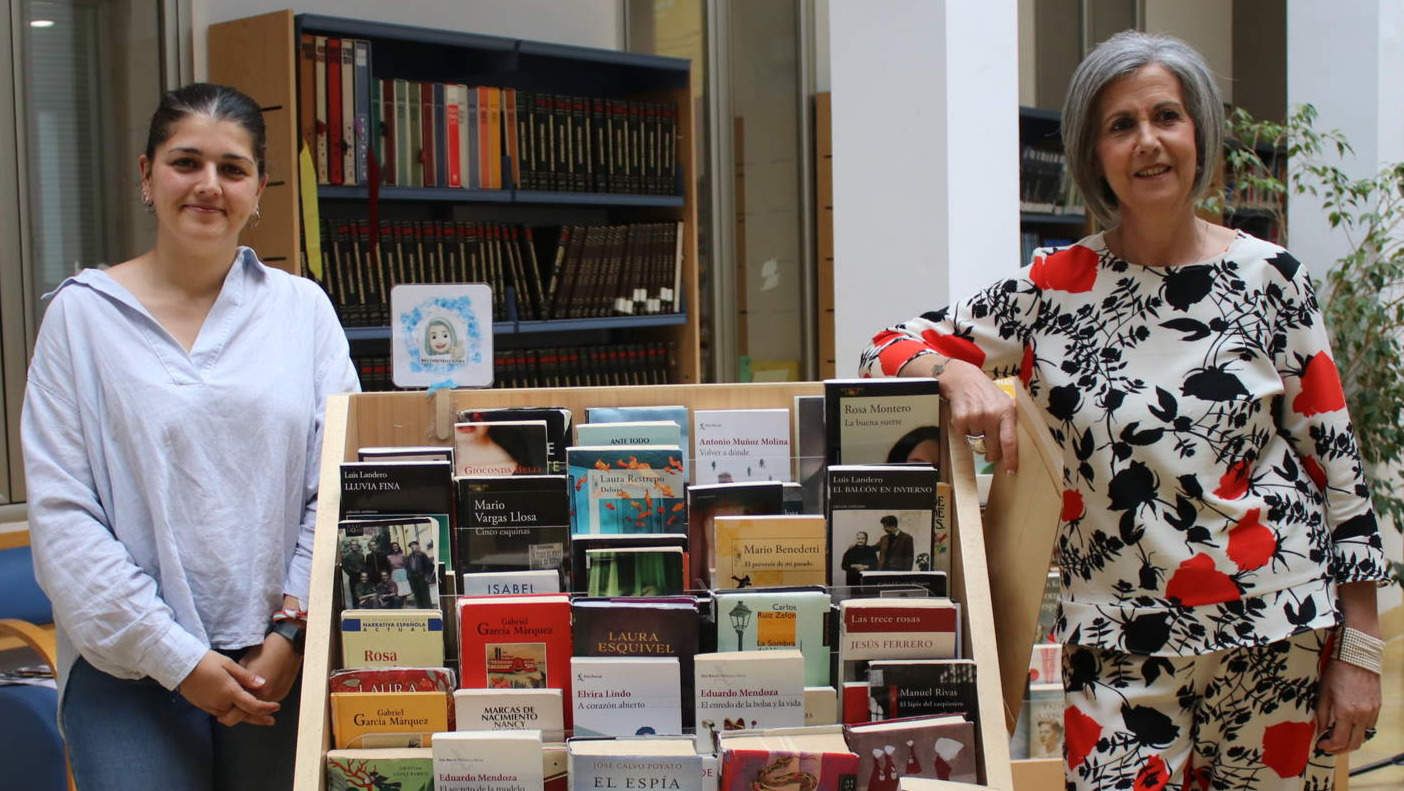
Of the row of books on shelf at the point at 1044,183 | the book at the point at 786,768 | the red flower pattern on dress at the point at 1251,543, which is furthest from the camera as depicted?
the row of books on shelf at the point at 1044,183

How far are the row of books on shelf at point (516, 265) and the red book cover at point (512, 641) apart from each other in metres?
2.82

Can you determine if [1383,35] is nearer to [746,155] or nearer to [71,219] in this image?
[746,155]

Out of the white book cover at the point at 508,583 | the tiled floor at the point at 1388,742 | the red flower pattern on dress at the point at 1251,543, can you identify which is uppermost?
the red flower pattern on dress at the point at 1251,543

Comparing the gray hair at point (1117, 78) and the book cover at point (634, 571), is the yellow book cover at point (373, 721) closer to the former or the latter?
the book cover at point (634, 571)

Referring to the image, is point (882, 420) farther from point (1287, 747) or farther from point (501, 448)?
point (1287, 747)

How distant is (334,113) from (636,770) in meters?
3.15

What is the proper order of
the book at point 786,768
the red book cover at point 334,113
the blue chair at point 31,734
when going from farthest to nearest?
the red book cover at point 334,113
the blue chair at point 31,734
the book at point 786,768

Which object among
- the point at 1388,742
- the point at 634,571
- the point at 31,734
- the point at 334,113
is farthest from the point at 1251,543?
the point at 334,113

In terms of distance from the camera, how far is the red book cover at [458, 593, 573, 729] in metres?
1.33

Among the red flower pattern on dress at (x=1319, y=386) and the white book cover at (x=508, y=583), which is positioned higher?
the red flower pattern on dress at (x=1319, y=386)

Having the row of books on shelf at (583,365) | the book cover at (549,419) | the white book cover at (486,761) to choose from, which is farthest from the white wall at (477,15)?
the white book cover at (486,761)

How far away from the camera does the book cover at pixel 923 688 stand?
132 centimetres

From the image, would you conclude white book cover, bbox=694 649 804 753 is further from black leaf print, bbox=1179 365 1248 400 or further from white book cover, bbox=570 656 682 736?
black leaf print, bbox=1179 365 1248 400

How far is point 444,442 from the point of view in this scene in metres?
1.55
